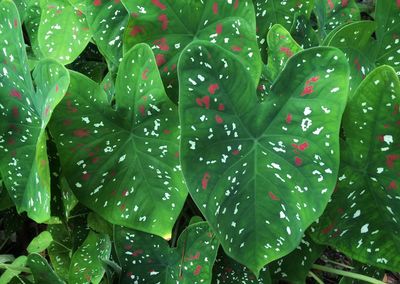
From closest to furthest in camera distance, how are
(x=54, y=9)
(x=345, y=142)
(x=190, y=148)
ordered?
(x=190, y=148)
(x=345, y=142)
(x=54, y=9)

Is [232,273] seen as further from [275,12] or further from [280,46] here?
[275,12]

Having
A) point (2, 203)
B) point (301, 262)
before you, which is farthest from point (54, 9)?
point (301, 262)

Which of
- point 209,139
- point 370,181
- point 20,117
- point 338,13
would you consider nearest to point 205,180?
point 209,139

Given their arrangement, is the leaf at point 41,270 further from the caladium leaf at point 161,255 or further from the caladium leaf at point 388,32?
the caladium leaf at point 388,32

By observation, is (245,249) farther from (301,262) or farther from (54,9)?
(54,9)

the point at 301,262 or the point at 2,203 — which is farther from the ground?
the point at 301,262

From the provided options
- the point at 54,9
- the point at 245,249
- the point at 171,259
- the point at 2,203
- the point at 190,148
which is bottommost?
the point at 2,203

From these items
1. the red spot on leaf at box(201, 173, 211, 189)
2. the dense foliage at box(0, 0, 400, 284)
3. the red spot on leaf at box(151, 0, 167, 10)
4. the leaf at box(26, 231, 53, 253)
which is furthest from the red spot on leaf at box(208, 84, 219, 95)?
the leaf at box(26, 231, 53, 253)
